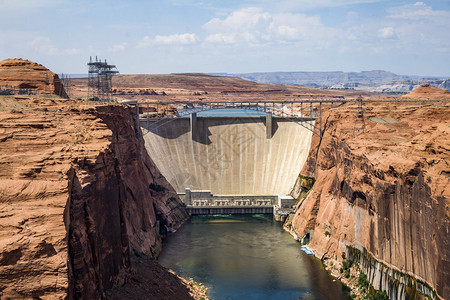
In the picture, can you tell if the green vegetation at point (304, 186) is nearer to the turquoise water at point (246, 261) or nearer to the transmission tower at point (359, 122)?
the turquoise water at point (246, 261)

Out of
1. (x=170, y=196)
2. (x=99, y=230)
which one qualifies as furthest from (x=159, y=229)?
(x=99, y=230)

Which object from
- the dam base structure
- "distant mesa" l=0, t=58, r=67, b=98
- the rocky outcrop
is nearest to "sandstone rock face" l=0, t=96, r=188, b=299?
the rocky outcrop

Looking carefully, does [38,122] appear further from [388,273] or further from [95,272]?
[388,273]

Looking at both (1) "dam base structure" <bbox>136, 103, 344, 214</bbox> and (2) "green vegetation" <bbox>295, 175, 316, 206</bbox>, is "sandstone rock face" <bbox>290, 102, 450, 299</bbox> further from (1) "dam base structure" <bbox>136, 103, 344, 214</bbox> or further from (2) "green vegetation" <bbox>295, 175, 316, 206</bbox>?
(1) "dam base structure" <bbox>136, 103, 344, 214</bbox>

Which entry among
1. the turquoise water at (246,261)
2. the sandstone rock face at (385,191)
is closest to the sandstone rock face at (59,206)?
the turquoise water at (246,261)

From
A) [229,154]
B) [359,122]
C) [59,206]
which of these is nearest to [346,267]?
[359,122]
